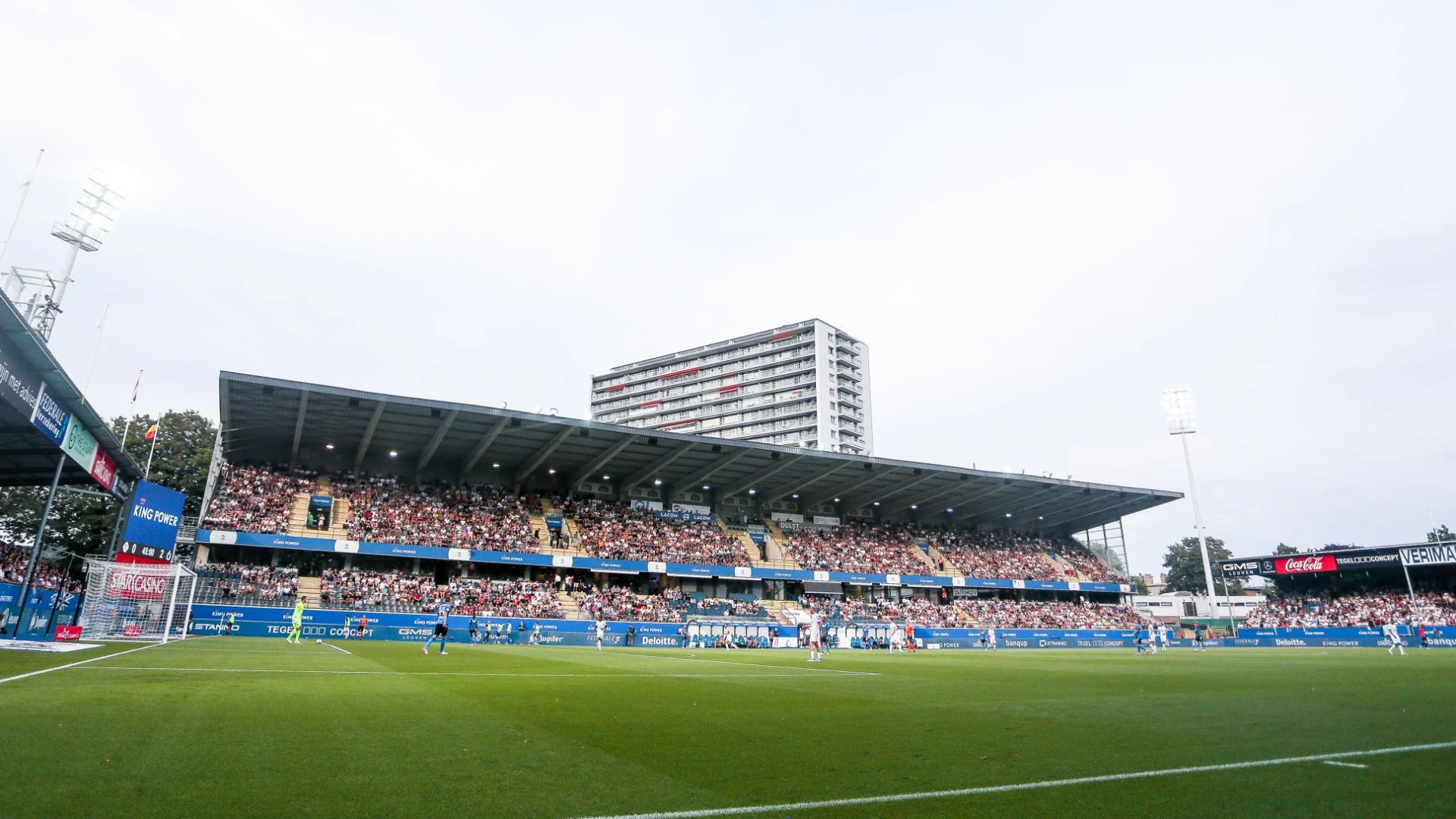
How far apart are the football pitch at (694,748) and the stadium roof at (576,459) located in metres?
24.5

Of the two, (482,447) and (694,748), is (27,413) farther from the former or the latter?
(482,447)

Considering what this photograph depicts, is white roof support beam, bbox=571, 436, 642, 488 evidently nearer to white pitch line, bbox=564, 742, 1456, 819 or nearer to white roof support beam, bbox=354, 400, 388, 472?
white roof support beam, bbox=354, 400, 388, 472

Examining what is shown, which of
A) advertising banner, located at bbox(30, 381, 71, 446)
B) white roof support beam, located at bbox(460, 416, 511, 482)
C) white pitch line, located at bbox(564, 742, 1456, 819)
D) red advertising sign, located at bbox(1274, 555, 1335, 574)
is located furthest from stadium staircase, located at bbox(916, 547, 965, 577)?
white pitch line, located at bbox(564, 742, 1456, 819)

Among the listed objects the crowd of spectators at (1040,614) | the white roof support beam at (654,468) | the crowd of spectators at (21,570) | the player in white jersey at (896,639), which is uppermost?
the white roof support beam at (654,468)

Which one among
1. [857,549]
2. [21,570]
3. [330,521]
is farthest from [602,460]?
[21,570]

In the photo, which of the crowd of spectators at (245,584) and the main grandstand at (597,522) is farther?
the main grandstand at (597,522)

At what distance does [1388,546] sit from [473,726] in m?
64.2

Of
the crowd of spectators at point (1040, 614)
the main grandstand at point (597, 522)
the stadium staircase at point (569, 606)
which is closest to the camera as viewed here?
the main grandstand at point (597, 522)

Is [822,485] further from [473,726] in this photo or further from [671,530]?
[473,726]

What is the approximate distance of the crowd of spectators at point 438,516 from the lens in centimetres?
3969

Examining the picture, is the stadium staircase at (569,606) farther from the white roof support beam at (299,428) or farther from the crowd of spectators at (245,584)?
the white roof support beam at (299,428)

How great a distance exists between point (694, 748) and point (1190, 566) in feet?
338

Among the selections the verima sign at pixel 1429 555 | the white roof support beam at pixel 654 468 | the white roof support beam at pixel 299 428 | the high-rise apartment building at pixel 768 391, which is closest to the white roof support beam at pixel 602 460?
the white roof support beam at pixel 654 468

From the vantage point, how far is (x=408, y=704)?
9.44 m
